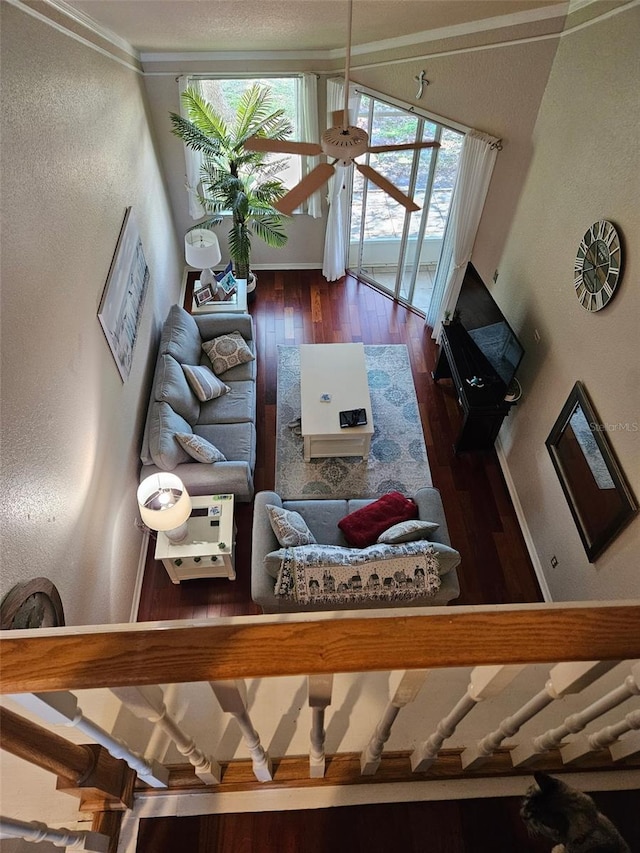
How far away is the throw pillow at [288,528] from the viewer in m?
3.40

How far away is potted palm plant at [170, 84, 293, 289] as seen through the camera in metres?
4.91

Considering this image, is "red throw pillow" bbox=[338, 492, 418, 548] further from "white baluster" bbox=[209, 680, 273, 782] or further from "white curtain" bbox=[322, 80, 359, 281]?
"white curtain" bbox=[322, 80, 359, 281]

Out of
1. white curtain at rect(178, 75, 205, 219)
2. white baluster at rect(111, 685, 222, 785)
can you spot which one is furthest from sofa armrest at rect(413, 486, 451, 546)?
white curtain at rect(178, 75, 205, 219)

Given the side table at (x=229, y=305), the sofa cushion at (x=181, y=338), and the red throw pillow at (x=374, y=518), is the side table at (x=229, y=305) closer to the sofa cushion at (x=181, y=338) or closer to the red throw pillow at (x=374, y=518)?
the sofa cushion at (x=181, y=338)

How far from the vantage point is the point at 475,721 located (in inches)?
63.9

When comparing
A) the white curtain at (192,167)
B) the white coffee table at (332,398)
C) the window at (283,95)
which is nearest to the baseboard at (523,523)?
the white coffee table at (332,398)

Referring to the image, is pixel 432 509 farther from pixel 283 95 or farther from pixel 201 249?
pixel 283 95

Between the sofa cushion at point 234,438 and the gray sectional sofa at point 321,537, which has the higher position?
the sofa cushion at point 234,438

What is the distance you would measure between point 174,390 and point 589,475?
299 cm

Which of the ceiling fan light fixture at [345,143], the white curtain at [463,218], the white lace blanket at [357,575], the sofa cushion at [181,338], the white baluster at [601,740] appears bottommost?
the white baluster at [601,740]

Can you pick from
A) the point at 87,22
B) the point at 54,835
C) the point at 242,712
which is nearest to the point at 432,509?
the point at 242,712

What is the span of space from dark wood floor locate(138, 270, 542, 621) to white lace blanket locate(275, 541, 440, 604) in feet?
2.66

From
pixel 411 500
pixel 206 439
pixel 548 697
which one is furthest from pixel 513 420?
pixel 548 697

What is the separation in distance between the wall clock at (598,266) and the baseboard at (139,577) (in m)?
3.45
